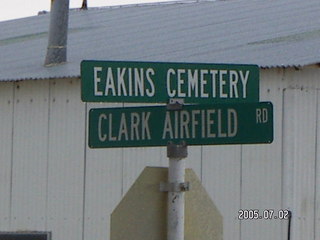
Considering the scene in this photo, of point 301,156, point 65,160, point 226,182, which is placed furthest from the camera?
point 65,160

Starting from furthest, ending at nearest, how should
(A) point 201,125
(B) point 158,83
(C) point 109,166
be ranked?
(C) point 109,166, (B) point 158,83, (A) point 201,125

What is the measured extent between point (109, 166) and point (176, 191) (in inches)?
218

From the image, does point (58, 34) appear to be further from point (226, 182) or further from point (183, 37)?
point (226, 182)

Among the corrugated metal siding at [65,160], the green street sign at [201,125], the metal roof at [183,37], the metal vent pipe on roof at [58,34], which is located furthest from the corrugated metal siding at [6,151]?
the green street sign at [201,125]

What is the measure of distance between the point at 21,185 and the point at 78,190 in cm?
91

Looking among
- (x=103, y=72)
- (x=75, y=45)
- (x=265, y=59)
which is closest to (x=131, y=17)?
(x=75, y=45)

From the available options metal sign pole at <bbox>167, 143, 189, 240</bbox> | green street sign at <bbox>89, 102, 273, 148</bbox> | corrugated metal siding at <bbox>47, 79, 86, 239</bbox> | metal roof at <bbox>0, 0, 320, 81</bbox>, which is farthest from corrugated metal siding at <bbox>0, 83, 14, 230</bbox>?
metal sign pole at <bbox>167, 143, 189, 240</bbox>

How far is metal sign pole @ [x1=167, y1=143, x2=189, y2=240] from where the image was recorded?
5.31 meters

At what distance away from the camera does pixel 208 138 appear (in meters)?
5.46

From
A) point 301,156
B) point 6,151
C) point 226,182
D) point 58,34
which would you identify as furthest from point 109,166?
point 58,34

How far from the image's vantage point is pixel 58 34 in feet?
44.7

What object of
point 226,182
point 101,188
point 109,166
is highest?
point 109,166

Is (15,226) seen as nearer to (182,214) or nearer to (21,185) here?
(21,185)

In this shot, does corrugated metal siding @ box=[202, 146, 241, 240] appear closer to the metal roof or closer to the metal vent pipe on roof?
the metal roof
